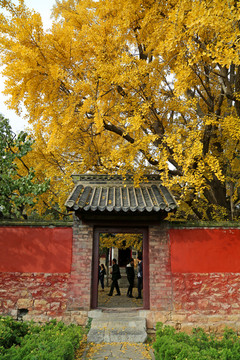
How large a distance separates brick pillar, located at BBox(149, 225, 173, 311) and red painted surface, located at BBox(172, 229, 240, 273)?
0.18 meters

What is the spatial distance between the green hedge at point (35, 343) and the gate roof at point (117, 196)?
260 cm

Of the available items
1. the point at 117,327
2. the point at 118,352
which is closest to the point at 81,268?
the point at 117,327

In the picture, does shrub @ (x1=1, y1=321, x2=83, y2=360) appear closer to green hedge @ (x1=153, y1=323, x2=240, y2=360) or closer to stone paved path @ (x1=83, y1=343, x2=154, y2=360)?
stone paved path @ (x1=83, y1=343, x2=154, y2=360)

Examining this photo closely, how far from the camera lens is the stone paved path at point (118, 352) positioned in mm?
4973

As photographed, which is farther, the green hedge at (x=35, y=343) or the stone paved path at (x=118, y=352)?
the stone paved path at (x=118, y=352)

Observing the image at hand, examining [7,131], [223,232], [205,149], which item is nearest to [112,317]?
[223,232]

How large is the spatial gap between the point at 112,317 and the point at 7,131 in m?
6.00

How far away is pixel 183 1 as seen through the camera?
518 centimetres

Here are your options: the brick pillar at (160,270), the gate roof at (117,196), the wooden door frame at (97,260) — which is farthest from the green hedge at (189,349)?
the gate roof at (117,196)

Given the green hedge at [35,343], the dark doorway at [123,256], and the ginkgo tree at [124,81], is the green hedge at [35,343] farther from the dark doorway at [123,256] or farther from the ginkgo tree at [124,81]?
the dark doorway at [123,256]

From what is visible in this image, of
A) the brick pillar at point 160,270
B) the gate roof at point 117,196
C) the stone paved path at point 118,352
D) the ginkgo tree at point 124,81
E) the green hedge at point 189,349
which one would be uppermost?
the ginkgo tree at point 124,81

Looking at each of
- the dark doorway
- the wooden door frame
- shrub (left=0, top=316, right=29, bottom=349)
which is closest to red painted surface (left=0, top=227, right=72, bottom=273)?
the wooden door frame

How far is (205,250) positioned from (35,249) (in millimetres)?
4519

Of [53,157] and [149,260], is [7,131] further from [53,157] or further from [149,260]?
[149,260]
